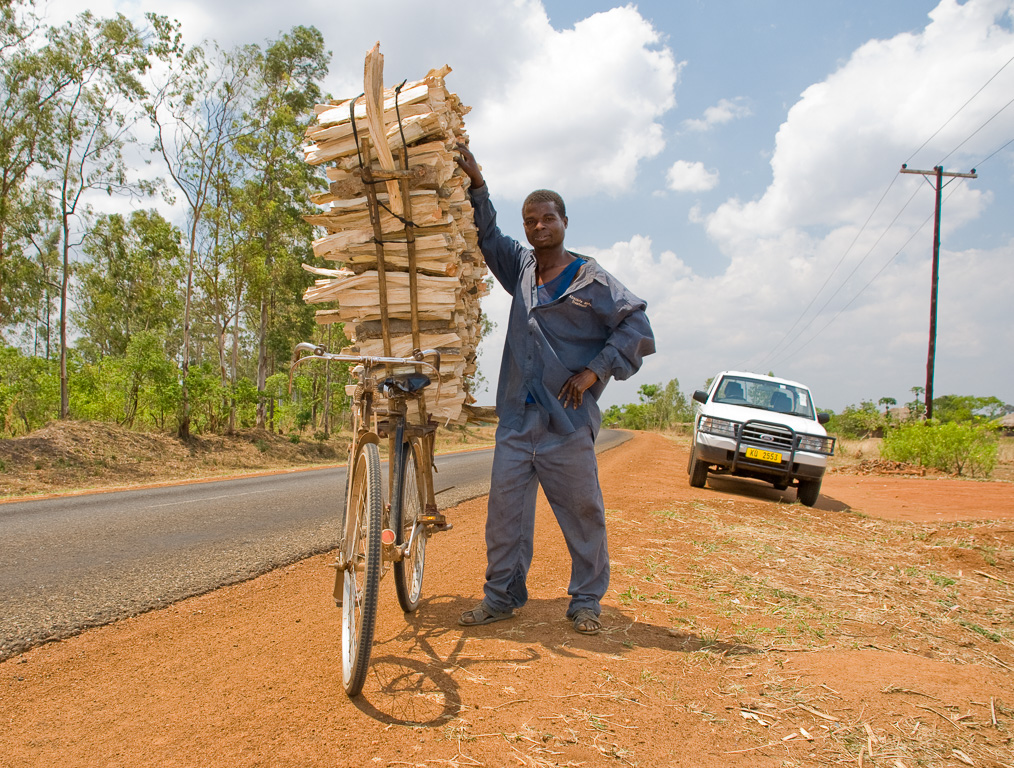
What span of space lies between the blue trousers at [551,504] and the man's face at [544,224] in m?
0.88

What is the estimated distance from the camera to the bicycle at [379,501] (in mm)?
2486

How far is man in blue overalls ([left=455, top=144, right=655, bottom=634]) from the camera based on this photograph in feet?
11.0

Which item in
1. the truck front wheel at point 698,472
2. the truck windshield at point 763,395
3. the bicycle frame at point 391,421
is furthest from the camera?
the truck windshield at point 763,395

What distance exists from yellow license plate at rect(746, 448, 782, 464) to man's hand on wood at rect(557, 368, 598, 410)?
7.53 m

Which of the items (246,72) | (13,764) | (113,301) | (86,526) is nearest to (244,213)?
(246,72)

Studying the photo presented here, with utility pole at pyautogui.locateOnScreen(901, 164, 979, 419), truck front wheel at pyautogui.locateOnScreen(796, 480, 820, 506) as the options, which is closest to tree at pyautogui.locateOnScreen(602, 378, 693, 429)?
utility pole at pyautogui.locateOnScreen(901, 164, 979, 419)

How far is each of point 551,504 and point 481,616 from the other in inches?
26.5

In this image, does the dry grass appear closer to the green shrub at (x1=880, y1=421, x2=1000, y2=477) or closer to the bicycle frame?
the bicycle frame

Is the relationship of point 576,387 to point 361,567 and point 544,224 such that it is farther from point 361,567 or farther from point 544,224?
point 361,567

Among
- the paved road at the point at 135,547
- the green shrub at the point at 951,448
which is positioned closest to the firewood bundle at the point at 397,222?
the paved road at the point at 135,547

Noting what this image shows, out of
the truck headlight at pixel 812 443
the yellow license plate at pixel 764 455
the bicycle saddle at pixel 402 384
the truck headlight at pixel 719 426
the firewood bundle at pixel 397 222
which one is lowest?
the yellow license plate at pixel 764 455

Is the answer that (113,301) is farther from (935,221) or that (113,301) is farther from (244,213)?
(935,221)

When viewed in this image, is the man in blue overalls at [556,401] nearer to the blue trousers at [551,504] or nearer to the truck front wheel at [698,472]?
the blue trousers at [551,504]

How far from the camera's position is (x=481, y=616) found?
3420 mm
